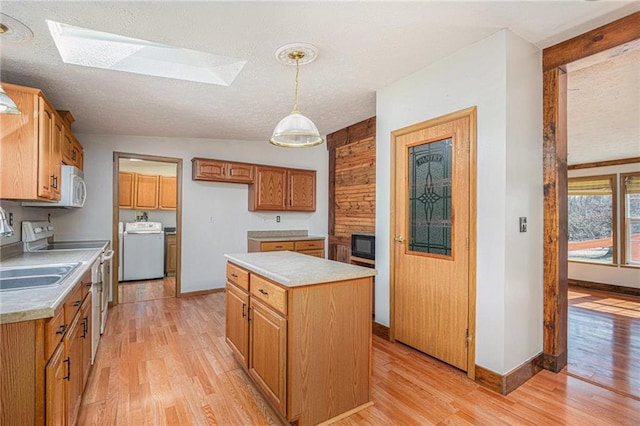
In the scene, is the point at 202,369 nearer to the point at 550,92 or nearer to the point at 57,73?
the point at 57,73

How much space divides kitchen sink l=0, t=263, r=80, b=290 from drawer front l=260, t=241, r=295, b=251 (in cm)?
272

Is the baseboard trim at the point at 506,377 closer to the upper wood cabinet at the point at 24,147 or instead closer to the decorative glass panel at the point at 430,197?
the decorative glass panel at the point at 430,197

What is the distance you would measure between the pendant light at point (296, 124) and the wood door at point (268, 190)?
8.45ft

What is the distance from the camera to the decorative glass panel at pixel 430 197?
101 inches

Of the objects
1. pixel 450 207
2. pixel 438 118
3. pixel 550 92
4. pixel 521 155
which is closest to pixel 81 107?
pixel 438 118

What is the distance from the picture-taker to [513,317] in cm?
225

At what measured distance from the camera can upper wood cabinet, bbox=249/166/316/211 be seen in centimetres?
503

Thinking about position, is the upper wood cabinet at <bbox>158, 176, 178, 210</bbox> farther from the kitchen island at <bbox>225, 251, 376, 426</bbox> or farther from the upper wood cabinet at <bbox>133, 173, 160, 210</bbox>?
the kitchen island at <bbox>225, 251, 376, 426</bbox>

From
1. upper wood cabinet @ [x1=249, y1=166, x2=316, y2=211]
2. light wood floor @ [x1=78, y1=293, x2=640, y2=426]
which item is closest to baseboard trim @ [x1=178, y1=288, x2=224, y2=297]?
upper wood cabinet @ [x1=249, y1=166, x2=316, y2=211]

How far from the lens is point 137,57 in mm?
2543

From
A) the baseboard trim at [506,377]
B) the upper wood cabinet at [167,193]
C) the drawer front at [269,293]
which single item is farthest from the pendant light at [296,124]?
the upper wood cabinet at [167,193]

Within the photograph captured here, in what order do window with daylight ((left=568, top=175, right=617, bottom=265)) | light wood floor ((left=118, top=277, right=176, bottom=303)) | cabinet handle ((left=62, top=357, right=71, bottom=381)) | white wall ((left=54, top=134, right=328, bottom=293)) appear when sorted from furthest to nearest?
window with daylight ((left=568, top=175, right=617, bottom=265)), light wood floor ((left=118, top=277, right=176, bottom=303)), white wall ((left=54, top=134, right=328, bottom=293)), cabinet handle ((left=62, top=357, right=71, bottom=381))

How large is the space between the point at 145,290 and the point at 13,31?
401 centimetres

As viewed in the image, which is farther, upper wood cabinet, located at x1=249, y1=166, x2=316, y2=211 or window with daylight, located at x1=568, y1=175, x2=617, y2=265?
window with daylight, located at x1=568, y1=175, x2=617, y2=265
